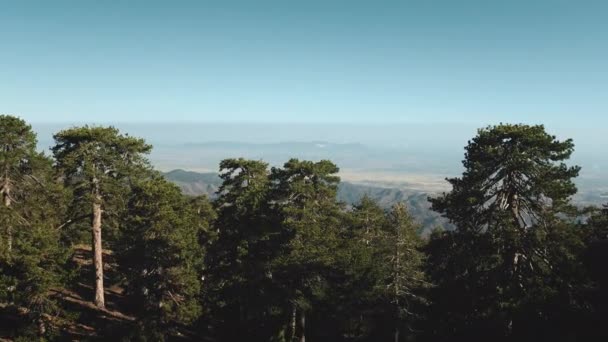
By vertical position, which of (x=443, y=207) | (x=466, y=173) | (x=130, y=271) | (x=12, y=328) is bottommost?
(x=12, y=328)

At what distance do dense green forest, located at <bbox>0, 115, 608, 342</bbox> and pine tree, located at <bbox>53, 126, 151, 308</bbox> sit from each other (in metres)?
0.10

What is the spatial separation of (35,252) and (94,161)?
845 centimetres

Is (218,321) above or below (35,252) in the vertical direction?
below

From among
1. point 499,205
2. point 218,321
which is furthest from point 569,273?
point 218,321

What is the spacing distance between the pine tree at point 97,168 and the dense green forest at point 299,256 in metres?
0.10

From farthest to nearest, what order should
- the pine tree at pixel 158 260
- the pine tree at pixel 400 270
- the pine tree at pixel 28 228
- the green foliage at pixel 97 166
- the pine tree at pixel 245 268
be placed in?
the green foliage at pixel 97 166 < the pine tree at pixel 400 270 < the pine tree at pixel 245 268 < the pine tree at pixel 158 260 < the pine tree at pixel 28 228

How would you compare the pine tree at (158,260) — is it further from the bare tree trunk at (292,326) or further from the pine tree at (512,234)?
the pine tree at (512,234)

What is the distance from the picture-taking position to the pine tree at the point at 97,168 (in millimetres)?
30391

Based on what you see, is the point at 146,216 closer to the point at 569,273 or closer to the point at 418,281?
the point at 418,281

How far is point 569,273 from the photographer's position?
21.4 metres

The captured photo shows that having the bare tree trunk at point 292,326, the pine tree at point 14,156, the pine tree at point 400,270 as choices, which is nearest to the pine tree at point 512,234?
the pine tree at point 400,270

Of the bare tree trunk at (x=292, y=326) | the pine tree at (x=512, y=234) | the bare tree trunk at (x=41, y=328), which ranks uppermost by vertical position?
the pine tree at (x=512, y=234)

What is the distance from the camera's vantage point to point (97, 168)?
31.0 metres

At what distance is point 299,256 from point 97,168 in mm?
14752
